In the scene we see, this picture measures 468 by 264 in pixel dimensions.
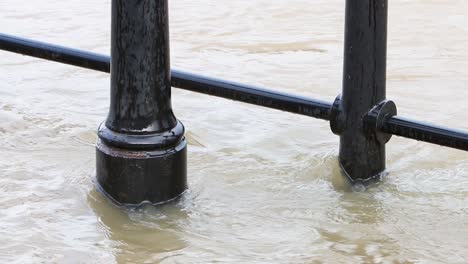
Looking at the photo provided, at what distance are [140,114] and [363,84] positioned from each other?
1.70 ft

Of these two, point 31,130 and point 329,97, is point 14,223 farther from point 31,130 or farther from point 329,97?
point 329,97

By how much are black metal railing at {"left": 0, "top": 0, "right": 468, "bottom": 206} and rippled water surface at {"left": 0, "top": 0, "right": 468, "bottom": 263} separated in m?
0.09

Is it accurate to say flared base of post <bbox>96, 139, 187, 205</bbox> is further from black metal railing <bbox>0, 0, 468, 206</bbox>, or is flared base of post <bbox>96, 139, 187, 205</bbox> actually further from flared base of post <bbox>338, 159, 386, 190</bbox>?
flared base of post <bbox>338, 159, 386, 190</bbox>

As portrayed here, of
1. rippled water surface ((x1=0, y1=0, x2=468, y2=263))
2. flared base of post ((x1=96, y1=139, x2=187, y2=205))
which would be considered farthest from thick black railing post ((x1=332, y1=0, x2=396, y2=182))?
flared base of post ((x1=96, y1=139, x2=187, y2=205))

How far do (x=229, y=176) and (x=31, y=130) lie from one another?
2.19ft

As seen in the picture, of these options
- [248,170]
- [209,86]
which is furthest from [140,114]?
[248,170]

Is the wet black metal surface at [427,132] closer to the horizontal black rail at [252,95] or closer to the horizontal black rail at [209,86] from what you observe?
the horizontal black rail at [252,95]

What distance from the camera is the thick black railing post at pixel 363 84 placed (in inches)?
94.4

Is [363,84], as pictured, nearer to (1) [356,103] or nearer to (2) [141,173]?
(1) [356,103]

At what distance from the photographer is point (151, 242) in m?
2.20

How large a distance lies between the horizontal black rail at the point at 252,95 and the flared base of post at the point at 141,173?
23 centimetres

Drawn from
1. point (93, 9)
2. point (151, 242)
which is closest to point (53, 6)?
point (93, 9)

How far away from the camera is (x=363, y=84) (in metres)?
2.43

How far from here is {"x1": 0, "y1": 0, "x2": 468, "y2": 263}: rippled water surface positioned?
2184 millimetres
